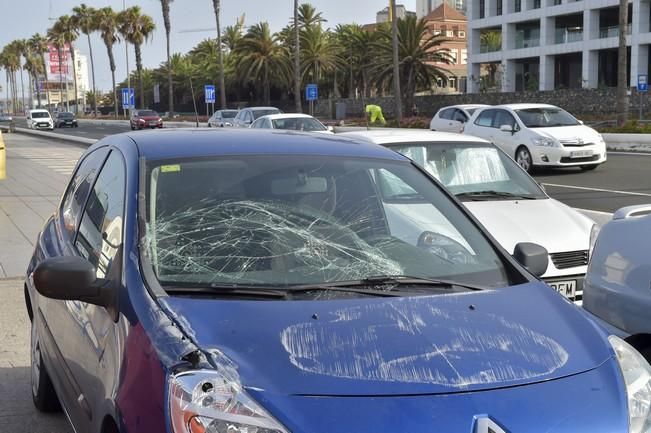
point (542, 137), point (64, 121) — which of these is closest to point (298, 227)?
point (542, 137)

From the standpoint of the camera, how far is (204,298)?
112 inches

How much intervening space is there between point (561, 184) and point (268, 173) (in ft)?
45.5

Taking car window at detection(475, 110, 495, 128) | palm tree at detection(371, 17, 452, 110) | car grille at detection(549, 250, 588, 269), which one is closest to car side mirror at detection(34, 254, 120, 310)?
car grille at detection(549, 250, 588, 269)

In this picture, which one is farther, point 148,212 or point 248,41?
point 248,41

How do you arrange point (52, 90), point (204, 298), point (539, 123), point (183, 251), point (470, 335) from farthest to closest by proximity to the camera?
point (52, 90) → point (539, 123) → point (183, 251) → point (204, 298) → point (470, 335)

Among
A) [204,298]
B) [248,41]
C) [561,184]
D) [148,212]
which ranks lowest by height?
[561,184]

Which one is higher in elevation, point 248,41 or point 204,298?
point 248,41

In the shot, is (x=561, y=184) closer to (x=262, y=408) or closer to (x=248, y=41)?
(x=262, y=408)

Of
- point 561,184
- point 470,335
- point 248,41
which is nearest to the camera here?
point 470,335

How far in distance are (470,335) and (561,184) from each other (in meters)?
14.5

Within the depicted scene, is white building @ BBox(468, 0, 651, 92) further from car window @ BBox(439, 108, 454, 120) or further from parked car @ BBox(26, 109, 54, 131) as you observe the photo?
car window @ BBox(439, 108, 454, 120)

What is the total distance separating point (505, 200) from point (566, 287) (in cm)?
130

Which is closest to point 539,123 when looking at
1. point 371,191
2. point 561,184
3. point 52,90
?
point 561,184

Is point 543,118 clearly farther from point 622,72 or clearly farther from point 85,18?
point 85,18
